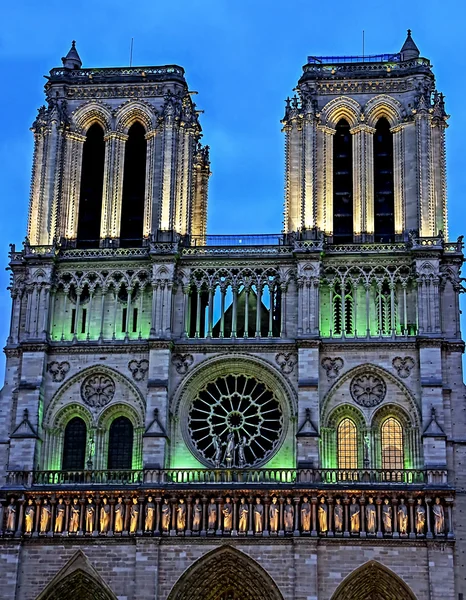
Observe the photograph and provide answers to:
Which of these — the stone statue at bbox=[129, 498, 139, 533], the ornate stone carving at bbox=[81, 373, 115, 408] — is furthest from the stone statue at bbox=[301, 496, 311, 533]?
the ornate stone carving at bbox=[81, 373, 115, 408]

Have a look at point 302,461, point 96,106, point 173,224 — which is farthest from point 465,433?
point 96,106

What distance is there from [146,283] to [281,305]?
5.82m

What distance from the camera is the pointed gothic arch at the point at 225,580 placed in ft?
144

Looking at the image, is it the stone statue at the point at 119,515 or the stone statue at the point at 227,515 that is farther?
the stone statue at the point at 119,515

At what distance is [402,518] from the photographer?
1725 inches

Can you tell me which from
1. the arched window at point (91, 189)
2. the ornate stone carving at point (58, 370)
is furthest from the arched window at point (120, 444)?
the arched window at point (91, 189)

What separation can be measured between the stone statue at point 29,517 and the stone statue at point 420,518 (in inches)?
591

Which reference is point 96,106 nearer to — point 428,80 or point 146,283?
point 146,283

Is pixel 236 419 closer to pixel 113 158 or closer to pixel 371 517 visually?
pixel 371 517

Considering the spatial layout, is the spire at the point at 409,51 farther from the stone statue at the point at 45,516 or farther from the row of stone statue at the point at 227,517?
the stone statue at the point at 45,516

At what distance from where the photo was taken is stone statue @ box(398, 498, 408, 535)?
143 feet

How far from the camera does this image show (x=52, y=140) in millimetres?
51031

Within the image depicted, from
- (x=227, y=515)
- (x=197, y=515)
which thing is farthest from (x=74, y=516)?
(x=227, y=515)

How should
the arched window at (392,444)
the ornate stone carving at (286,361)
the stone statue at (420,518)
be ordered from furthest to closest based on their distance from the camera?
the ornate stone carving at (286,361), the arched window at (392,444), the stone statue at (420,518)
